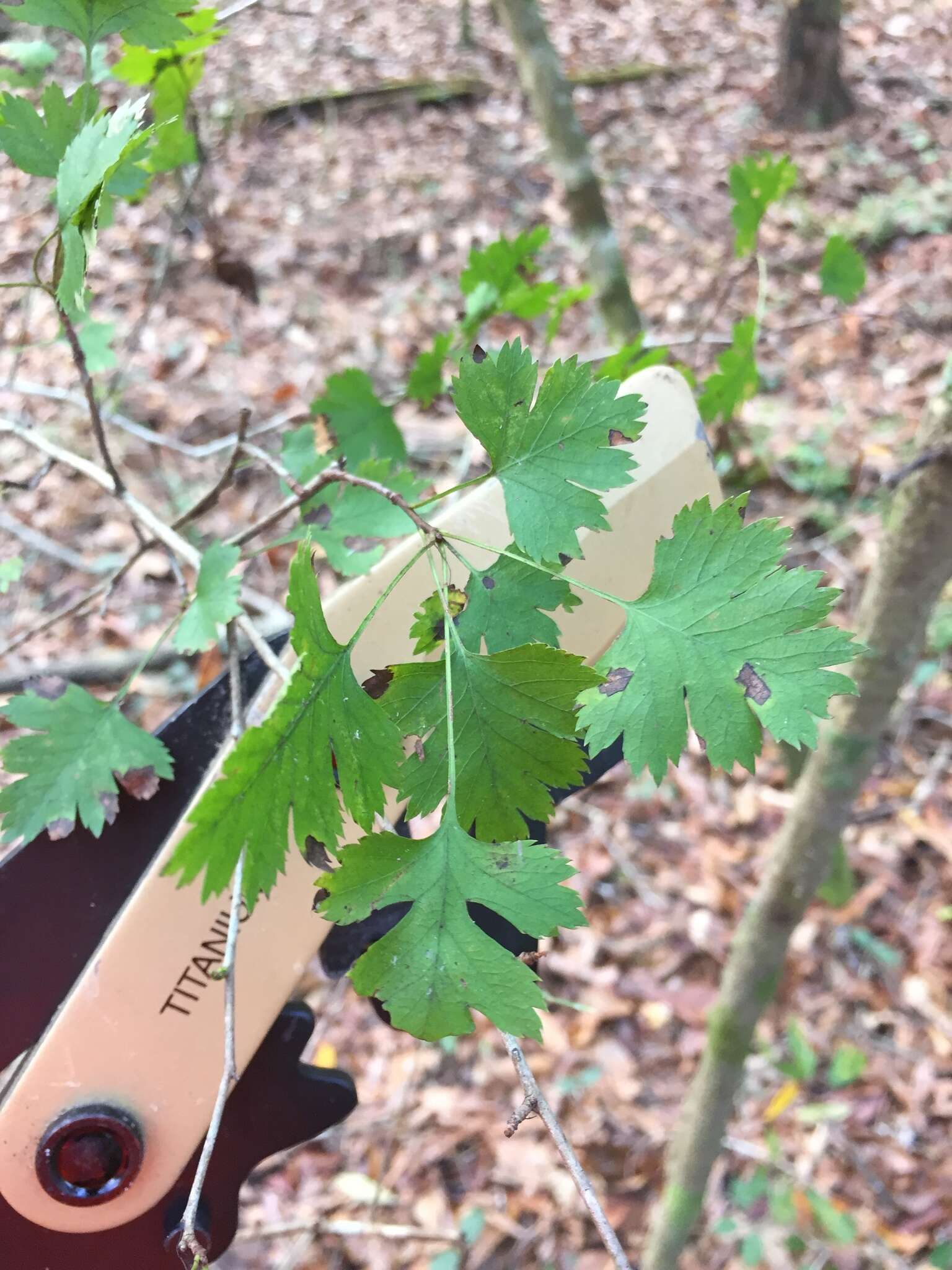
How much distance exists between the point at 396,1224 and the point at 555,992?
0.64 meters

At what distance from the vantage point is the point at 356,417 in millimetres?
998

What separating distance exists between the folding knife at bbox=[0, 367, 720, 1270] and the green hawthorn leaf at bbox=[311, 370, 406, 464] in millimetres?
223

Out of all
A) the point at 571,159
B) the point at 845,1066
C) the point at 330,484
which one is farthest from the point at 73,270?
the point at 845,1066

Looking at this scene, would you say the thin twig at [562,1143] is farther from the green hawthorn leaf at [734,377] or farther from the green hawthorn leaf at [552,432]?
the green hawthorn leaf at [734,377]

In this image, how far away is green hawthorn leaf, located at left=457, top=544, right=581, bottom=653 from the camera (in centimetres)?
59

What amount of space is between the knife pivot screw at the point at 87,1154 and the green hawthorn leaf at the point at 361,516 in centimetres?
54

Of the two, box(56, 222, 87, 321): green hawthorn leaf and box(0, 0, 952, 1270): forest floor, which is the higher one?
box(56, 222, 87, 321): green hawthorn leaf

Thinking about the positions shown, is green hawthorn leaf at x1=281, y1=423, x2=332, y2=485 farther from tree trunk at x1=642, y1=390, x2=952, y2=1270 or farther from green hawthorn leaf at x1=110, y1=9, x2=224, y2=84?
tree trunk at x1=642, y1=390, x2=952, y2=1270

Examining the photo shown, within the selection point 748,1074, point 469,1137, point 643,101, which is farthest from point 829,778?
point 643,101

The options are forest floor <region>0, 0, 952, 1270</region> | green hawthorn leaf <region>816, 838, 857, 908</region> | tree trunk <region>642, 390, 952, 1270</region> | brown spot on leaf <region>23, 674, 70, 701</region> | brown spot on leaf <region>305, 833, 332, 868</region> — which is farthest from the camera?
green hawthorn leaf <region>816, 838, 857, 908</region>

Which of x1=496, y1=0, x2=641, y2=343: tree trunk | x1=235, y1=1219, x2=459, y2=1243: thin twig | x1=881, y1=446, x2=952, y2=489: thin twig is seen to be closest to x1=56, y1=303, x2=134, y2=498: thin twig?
x1=881, y1=446, x2=952, y2=489: thin twig

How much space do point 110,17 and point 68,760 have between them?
60 cm

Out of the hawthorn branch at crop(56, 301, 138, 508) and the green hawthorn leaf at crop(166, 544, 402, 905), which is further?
the hawthorn branch at crop(56, 301, 138, 508)

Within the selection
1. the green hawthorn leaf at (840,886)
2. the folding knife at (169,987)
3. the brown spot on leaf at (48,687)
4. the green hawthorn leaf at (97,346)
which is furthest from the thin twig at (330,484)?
the green hawthorn leaf at (840,886)
